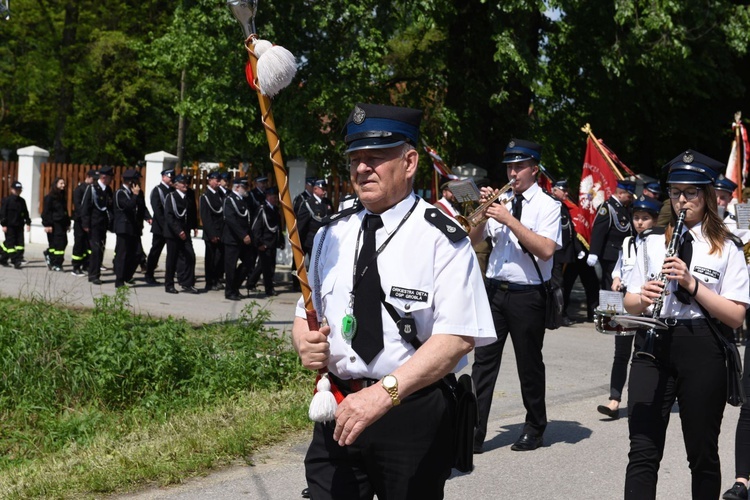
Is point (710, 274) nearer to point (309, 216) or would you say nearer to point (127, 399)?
point (127, 399)

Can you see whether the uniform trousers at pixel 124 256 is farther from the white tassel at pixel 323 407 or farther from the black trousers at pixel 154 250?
the white tassel at pixel 323 407

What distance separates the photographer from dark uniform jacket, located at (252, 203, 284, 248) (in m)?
16.9

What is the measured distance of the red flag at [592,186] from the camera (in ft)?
51.0

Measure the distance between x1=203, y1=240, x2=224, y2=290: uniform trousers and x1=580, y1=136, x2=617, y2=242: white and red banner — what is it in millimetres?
5891

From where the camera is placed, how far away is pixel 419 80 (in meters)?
18.8

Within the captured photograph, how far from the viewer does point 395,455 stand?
11.2 ft

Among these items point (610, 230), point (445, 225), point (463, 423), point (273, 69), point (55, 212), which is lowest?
point (55, 212)

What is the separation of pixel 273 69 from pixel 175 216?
43.9ft

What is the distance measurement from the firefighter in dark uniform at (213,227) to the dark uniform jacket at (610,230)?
6398mm

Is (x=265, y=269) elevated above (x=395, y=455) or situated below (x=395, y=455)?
below

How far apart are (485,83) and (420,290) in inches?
589

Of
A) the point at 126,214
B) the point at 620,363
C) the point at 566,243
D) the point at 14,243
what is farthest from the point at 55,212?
the point at 620,363

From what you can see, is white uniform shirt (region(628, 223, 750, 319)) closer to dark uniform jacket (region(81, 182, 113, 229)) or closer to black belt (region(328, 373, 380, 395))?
black belt (region(328, 373, 380, 395))

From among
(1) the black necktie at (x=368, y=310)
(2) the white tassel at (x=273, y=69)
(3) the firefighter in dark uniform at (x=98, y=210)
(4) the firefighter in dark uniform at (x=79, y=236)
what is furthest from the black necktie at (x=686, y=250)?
(4) the firefighter in dark uniform at (x=79, y=236)
